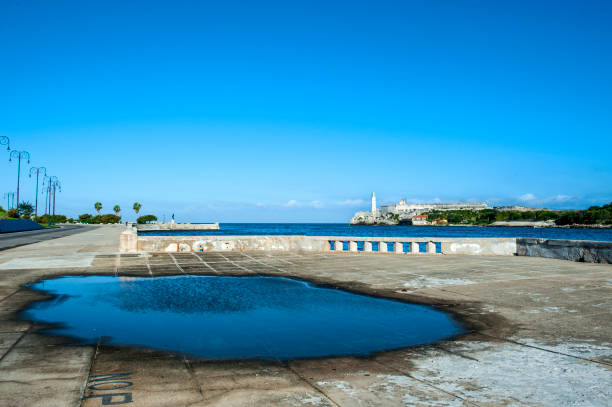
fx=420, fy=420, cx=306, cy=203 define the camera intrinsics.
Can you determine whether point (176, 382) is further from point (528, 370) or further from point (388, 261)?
point (388, 261)

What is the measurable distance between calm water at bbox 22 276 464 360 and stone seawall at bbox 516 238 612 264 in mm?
10640

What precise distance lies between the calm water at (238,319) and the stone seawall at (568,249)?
10640 millimetres

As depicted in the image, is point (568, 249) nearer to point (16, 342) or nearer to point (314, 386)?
point (314, 386)

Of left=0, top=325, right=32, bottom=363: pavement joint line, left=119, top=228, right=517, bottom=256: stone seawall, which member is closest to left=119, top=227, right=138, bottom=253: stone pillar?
left=119, top=228, right=517, bottom=256: stone seawall

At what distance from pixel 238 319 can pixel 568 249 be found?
1408 centimetres

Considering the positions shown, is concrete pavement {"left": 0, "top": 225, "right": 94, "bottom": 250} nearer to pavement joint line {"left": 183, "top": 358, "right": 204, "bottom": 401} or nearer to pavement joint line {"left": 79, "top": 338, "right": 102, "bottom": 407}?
pavement joint line {"left": 79, "top": 338, "right": 102, "bottom": 407}

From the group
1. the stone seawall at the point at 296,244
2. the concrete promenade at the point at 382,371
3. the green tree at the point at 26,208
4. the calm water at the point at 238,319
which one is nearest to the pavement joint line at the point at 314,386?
the concrete promenade at the point at 382,371

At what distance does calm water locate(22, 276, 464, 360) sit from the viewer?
518cm

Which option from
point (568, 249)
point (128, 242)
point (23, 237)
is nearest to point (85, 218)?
point (23, 237)

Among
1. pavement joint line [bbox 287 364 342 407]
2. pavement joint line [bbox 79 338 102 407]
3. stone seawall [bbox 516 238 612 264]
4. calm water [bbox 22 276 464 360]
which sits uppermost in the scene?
stone seawall [bbox 516 238 612 264]

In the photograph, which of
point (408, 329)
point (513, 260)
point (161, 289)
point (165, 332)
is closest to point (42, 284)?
point (161, 289)

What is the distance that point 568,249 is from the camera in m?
15.6

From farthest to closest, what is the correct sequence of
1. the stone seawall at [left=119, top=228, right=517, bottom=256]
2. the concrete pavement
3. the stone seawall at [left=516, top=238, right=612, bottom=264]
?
the concrete pavement < the stone seawall at [left=119, top=228, right=517, bottom=256] < the stone seawall at [left=516, top=238, right=612, bottom=264]

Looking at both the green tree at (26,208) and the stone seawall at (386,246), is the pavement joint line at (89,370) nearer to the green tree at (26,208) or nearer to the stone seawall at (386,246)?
the stone seawall at (386,246)
